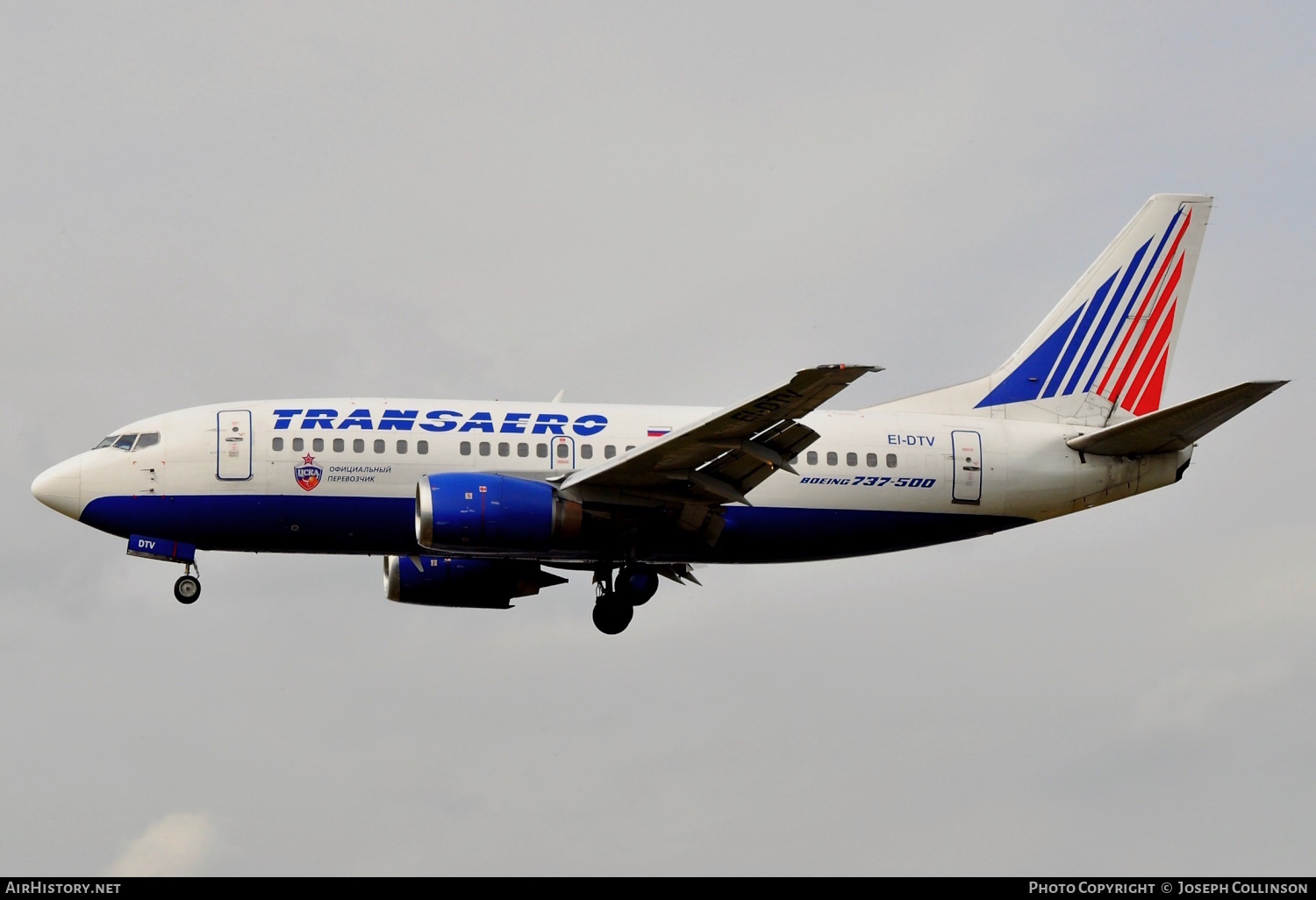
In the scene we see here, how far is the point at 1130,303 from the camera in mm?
47938

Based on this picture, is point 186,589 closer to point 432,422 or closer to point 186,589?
point 186,589

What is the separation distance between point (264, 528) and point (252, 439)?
2.00 m

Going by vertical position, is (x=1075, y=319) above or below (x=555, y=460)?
above

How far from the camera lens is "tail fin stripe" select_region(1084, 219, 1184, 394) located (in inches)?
1853

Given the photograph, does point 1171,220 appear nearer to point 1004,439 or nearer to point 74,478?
point 1004,439

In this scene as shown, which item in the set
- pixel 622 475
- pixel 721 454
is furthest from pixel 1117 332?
pixel 622 475

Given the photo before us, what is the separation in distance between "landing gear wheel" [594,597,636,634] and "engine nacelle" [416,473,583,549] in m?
3.82

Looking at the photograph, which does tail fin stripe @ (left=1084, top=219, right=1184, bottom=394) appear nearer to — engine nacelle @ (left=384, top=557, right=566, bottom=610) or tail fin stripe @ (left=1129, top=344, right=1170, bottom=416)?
tail fin stripe @ (left=1129, top=344, right=1170, bottom=416)

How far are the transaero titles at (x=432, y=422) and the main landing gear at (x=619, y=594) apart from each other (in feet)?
11.3

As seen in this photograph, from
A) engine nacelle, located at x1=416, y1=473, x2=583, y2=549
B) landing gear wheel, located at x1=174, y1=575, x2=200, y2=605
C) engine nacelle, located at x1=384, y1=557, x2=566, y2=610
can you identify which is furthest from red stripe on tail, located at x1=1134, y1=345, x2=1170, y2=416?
landing gear wheel, located at x1=174, y1=575, x2=200, y2=605

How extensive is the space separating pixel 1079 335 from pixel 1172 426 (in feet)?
17.4

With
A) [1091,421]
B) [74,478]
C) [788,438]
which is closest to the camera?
[788,438]
